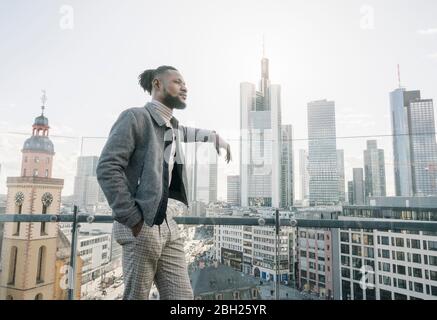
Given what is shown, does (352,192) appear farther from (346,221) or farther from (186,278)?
(186,278)

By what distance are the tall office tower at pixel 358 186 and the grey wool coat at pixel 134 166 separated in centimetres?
246

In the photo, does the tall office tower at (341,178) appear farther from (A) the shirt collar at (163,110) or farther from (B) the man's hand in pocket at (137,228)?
(B) the man's hand in pocket at (137,228)

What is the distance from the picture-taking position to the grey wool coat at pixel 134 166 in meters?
1.00

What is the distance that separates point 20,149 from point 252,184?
2.99 metres

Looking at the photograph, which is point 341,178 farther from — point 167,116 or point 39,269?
point 39,269

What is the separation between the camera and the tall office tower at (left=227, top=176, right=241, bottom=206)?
242cm

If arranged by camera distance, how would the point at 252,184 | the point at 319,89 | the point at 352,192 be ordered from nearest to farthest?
1. the point at 252,184
2. the point at 352,192
3. the point at 319,89

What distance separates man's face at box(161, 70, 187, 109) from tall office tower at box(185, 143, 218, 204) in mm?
970

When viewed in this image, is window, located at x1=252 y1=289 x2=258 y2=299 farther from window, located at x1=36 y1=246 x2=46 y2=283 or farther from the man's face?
window, located at x1=36 y1=246 x2=46 y2=283

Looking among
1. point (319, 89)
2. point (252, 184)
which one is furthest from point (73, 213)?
point (319, 89)

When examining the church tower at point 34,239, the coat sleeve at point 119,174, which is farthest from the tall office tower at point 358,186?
the church tower at point 34,239

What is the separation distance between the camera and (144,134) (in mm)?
1163

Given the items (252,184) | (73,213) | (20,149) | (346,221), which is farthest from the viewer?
(20,149)

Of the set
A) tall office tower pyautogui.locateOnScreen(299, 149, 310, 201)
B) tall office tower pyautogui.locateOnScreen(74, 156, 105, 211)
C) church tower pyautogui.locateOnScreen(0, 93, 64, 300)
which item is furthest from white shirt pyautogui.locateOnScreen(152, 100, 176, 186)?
tall office tower pyautogui.locateOnScreen(299, 149, 310, 201)
